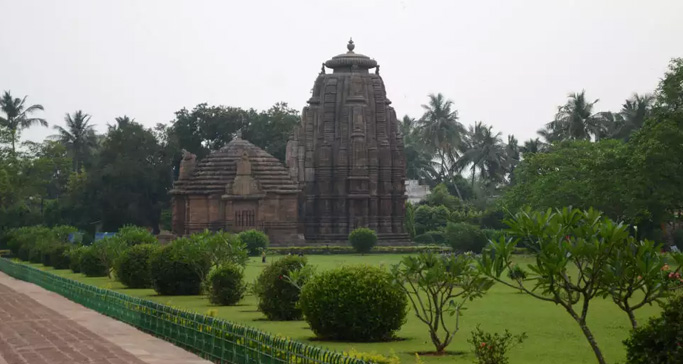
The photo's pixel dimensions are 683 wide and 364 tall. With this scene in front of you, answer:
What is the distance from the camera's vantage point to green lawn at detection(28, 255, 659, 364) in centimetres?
1789

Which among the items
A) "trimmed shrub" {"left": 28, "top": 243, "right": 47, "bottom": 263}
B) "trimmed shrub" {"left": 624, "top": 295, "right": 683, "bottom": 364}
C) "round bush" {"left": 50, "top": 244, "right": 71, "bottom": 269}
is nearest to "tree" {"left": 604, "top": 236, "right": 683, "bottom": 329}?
"trimmed shrub" {"left": 624, "top": 295, "right": 683, "bottom": 364}

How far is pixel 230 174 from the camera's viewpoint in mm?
73812

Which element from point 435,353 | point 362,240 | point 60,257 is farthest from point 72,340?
point 362,240

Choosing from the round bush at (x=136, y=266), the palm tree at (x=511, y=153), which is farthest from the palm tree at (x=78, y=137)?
the round bush at (x=136, y=266)

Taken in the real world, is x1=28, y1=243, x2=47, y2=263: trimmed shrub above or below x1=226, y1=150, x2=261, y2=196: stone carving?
below

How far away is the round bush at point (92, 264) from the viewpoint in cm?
4331

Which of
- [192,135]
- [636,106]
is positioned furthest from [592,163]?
[192,135]

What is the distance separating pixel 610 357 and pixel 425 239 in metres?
61.8

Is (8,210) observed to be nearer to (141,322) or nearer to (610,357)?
(141,322)

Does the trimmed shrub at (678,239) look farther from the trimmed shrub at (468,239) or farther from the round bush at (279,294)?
the round bush at (279,294)

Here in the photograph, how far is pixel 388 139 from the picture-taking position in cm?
7650

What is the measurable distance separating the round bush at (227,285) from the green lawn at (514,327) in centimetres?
32

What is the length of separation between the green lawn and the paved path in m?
2.68

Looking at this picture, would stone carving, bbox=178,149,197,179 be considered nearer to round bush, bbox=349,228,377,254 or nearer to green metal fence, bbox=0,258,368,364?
round bush, bbox=349,228,377,254
